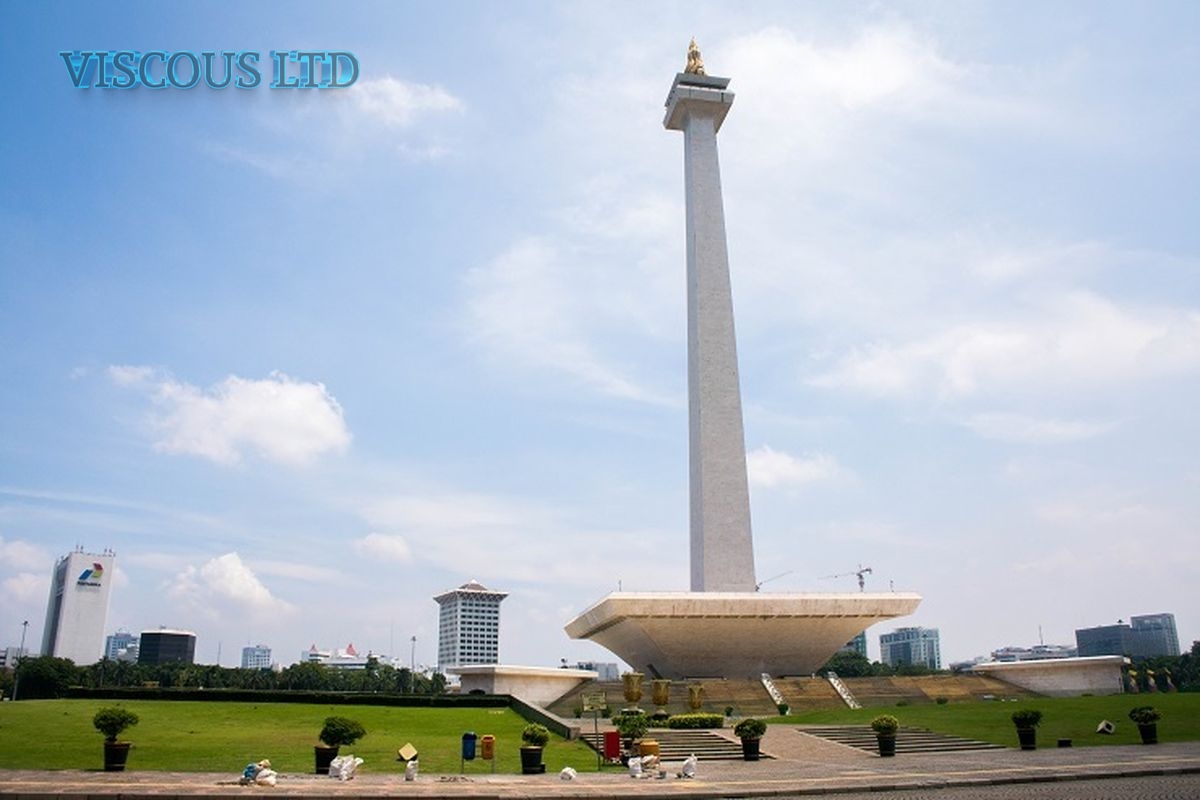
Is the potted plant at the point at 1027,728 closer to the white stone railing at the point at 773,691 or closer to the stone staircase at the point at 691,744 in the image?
the stone staircase at the point at 691,744

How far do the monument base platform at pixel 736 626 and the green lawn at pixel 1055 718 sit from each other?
24.7ft

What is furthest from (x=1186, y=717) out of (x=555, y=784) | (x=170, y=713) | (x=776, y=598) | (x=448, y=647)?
(x=448, y=647)

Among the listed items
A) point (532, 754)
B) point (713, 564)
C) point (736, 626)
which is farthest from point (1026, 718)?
point (713, 564)

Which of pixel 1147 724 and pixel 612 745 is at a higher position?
pixel 1147 724

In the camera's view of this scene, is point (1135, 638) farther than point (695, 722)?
Yes

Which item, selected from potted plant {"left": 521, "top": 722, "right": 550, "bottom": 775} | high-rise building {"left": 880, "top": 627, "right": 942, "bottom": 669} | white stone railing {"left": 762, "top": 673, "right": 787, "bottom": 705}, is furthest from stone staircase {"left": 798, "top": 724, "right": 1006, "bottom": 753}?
high-rise building {"left": 880, "top": 627, "right": 942, "bottom": 669}

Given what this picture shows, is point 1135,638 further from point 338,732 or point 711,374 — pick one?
point 338,732

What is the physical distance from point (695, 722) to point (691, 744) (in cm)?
312

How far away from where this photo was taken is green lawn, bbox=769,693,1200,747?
22.5 metres

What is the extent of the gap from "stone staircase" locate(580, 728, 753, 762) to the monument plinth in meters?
13.2

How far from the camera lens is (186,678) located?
6788 centimetres

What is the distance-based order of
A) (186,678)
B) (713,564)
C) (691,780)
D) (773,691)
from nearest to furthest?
(691,780)
(773,691)
(713,564)
(186,678)

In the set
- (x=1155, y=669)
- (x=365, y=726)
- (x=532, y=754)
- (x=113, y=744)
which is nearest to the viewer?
(x=113, y=744)

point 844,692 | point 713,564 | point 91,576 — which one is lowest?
point 844,692
